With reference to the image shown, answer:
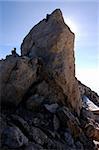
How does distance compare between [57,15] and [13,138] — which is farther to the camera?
[57,15]

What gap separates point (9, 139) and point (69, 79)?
17401mm

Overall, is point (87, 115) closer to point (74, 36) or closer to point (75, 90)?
point (75, 90)

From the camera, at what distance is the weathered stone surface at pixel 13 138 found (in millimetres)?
25859

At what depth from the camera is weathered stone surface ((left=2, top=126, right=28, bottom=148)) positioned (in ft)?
84.8

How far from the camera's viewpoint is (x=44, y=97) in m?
36.3

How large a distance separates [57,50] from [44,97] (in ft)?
26.7

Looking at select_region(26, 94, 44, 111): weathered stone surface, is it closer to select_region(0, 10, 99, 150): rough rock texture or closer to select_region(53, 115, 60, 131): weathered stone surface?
select_region(0, 10, 99, 150): rough rock texture

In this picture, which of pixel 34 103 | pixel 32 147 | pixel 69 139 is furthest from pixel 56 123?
pixel 32 147

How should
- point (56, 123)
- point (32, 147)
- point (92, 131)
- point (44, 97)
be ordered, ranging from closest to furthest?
point (32, 147) → point (56, 123) → point (44, 97) → point (92, 131)

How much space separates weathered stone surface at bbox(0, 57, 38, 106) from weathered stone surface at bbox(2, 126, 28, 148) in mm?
7634

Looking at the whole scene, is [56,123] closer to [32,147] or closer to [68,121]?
[68,121]

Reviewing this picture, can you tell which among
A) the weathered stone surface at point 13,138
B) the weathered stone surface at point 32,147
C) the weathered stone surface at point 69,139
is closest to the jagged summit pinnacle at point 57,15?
the weathered stone surface at point 69,139

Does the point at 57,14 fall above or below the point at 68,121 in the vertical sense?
above

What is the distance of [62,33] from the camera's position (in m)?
41.7
